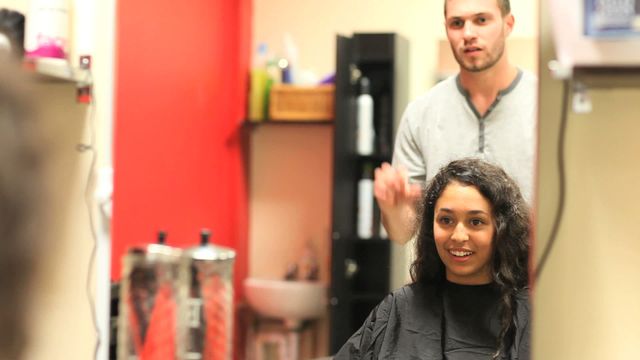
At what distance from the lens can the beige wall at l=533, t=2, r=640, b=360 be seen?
132 cm

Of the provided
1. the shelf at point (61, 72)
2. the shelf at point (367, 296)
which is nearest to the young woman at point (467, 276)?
the shelf at point (367, 296)

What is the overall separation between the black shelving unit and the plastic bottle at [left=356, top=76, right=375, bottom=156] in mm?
19

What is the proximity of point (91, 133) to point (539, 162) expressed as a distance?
107cm

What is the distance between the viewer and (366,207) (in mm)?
1868

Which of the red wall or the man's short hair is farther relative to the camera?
the red wall

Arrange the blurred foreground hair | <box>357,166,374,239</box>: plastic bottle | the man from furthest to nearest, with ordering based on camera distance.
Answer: <box>357,166,374,239</box>: plastic bottle → the man → the blurred foreground hair

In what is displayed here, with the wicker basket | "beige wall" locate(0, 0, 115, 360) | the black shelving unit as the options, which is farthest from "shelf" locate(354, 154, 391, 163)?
"beige wall" locate(0, 0, 115, 360)

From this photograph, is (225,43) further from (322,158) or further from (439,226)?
(439,226)

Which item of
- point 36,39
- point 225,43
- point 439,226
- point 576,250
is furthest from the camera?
point 225,43

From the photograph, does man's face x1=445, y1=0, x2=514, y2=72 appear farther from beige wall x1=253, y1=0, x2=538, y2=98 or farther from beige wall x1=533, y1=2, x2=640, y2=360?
beige wall x1=533, y1=2, x2=640, y2=360

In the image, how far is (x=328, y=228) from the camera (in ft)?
6.77

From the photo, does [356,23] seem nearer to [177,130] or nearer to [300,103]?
[300,103]

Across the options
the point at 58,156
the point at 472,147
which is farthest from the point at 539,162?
the point at 58,156

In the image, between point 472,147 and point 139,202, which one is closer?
point 472,147
